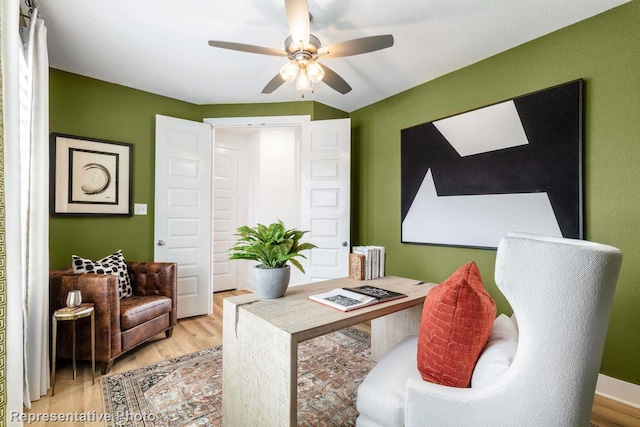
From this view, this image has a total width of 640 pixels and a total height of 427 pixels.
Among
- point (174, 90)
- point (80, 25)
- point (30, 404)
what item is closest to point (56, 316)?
point (30, 404)

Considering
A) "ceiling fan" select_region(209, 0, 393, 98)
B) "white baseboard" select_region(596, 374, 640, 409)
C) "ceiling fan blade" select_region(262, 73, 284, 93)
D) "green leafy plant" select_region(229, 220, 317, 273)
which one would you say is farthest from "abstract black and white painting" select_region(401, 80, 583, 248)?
"green leafy plant" select_region(229, 220, 317, 273)

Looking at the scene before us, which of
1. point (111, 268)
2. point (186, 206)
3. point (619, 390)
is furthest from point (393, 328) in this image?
point (186, 206)

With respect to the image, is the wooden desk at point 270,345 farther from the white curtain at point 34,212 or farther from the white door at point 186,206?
the white door at point 186,206

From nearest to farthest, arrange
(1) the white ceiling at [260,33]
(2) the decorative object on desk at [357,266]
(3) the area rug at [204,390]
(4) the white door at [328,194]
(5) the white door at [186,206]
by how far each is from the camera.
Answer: (3) the area rug at [204,390]
(1) the white ceiling at [260,33]
(2) the decorative object on desk at [357,266]
(5) the white door at [186,206]
(4) the white door at [328,194]

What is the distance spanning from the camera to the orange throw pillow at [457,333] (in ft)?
3.52

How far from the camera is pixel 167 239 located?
130 inches

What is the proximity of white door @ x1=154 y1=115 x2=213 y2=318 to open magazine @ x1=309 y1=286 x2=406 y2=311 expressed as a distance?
7.52ft

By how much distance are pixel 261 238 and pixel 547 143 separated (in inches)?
87.6

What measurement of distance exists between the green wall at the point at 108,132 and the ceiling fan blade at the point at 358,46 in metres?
2.35

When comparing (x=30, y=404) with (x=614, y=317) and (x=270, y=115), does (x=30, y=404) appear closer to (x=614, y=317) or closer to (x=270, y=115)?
(x=270, y=115)

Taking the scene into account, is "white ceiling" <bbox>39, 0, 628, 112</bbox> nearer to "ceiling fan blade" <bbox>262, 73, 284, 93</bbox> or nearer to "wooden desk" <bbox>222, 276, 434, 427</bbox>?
"ceiling fan blade" <bbox>262, 73, 284, 93</bbox>

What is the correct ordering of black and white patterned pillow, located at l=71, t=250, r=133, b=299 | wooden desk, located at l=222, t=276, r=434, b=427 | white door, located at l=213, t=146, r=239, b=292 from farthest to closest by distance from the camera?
1. white door, located at l=213, t=146, r=239, b=292
2. black and white patterned pillow, located at l=71, t=250, r=133, b=299
3. wooden desk, located at l=222, t=276, r=434, b=427

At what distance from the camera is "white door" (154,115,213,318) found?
10.8ft

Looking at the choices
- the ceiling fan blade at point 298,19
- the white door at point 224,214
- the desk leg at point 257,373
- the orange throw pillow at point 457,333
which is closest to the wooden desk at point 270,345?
the desk leg at point 257,373
